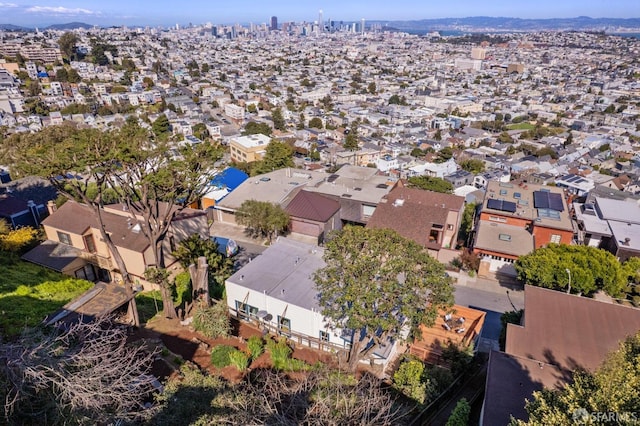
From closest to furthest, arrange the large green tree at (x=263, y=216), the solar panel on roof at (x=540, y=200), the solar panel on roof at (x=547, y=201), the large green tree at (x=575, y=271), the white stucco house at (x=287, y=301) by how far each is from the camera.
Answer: the white stucco house at (x=287, y=301)
the large green tree at (x=575, y=271)
the large green tree at (x=263, y=216)
the solar panel on roof at (x=547, y=201)
the solar panel on roof at (x=540, y=200)

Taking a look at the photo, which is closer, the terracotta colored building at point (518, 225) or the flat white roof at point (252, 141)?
the terracotta colored building at point (518, 225)

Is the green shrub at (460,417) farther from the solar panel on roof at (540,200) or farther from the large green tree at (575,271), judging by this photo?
the solar panel on roof at (540,200)

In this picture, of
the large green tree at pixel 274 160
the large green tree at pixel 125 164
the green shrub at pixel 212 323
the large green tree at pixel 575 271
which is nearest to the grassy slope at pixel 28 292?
the large green tree at pixel 125 164

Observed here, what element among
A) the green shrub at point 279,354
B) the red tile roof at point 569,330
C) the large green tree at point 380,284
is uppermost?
the large green tree at point 380,284

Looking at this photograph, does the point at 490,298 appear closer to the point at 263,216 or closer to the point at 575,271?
the point at 575,271

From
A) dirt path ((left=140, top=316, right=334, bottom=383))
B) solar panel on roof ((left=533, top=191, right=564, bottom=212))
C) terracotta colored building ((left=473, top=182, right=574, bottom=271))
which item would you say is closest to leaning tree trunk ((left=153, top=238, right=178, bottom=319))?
dirt path ((left=140, top=316, right=334, bottom=383))

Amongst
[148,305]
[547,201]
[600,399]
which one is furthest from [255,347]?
[547,201]

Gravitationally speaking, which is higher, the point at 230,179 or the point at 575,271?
the point at 575,271
